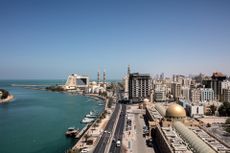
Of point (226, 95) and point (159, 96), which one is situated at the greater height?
point (226, 95)

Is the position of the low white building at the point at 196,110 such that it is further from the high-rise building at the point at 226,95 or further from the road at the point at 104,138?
the high-rise building at the point at 226,95

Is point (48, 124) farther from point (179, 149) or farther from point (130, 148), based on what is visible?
point (179, 149)

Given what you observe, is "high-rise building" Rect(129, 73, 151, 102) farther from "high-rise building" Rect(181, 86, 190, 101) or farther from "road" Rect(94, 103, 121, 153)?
"road" Rect(94, 103, 121, 153)

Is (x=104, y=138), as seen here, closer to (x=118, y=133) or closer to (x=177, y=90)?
(x=118, y=133)

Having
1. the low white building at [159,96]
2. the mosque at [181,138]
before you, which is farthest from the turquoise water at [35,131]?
the low white building at [159,96]

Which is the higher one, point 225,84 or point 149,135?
point 225,84

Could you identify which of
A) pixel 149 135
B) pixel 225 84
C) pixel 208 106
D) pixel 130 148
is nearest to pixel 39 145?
pixel 130 148

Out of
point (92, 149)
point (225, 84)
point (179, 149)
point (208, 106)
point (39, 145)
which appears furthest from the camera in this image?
point (225, 84)

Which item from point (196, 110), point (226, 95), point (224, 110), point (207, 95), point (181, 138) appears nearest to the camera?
point (181, 138)

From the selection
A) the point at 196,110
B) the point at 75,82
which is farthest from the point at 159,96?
the point at 75,82
